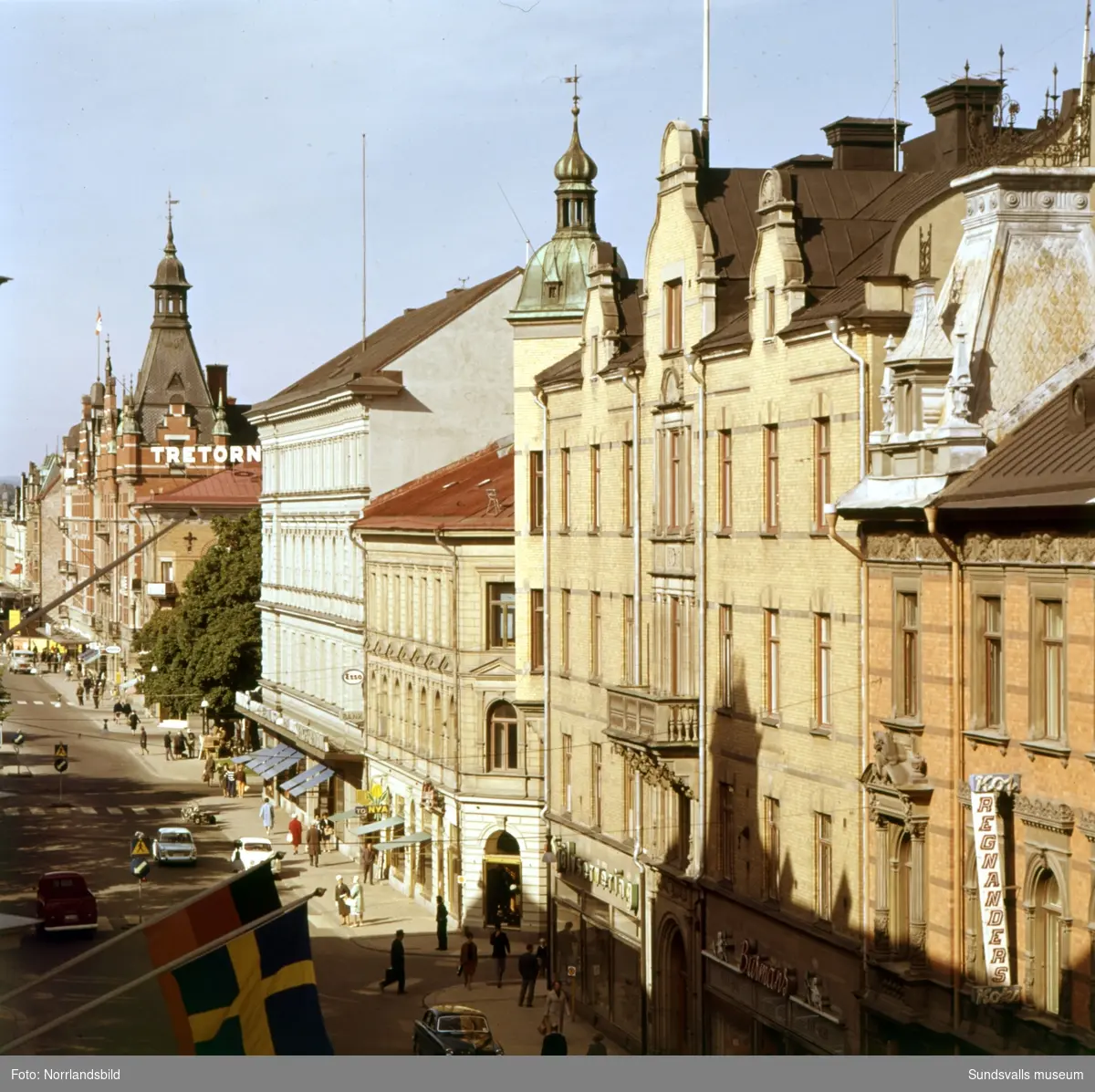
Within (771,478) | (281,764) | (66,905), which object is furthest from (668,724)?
(281,764)

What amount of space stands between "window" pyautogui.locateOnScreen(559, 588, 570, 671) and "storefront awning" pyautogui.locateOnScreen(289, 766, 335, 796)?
79.5 ft

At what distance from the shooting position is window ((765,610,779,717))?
126 feet

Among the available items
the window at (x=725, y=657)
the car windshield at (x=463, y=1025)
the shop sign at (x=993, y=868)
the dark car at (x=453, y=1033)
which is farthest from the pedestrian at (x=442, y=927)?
the shop sign at (x=993, y=868)

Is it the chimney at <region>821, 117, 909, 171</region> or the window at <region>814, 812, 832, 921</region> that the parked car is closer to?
the chimney at <region>821, 117, 909, 171</region>

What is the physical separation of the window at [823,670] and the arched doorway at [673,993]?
25.5ft

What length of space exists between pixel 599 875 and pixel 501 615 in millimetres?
12667

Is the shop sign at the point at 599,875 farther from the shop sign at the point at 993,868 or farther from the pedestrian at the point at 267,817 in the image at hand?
the pedestrian at the point at 267,817

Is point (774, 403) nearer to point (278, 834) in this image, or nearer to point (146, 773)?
point (278, 834)

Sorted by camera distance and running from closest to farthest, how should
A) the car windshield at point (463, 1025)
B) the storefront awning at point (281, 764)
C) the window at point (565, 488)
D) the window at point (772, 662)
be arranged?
the window at point (772, 662), the car windshield at point (463, 1025), the window at point (565, 488), the storefront awning at point (281, 764)

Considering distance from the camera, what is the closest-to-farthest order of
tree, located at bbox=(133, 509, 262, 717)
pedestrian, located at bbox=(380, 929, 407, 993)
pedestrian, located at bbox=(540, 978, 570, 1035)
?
pedestrian, located at bbox=(540, 978, 570, 1035) → pedestrian, located at bbox=(380, 929, 407, 993) → tree, located at bbox=(133, 509, 262, 717)

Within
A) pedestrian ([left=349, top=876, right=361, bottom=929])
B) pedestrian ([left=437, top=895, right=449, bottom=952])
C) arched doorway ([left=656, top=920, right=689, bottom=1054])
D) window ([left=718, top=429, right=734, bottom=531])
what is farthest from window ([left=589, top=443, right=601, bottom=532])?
pedestrian ([left=349, top=876, right=361, bottom=929])

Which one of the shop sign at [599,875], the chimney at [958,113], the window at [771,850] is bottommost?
the shop sign at [599,875]

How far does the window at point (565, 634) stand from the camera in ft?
168

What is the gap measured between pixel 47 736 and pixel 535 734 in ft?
208
